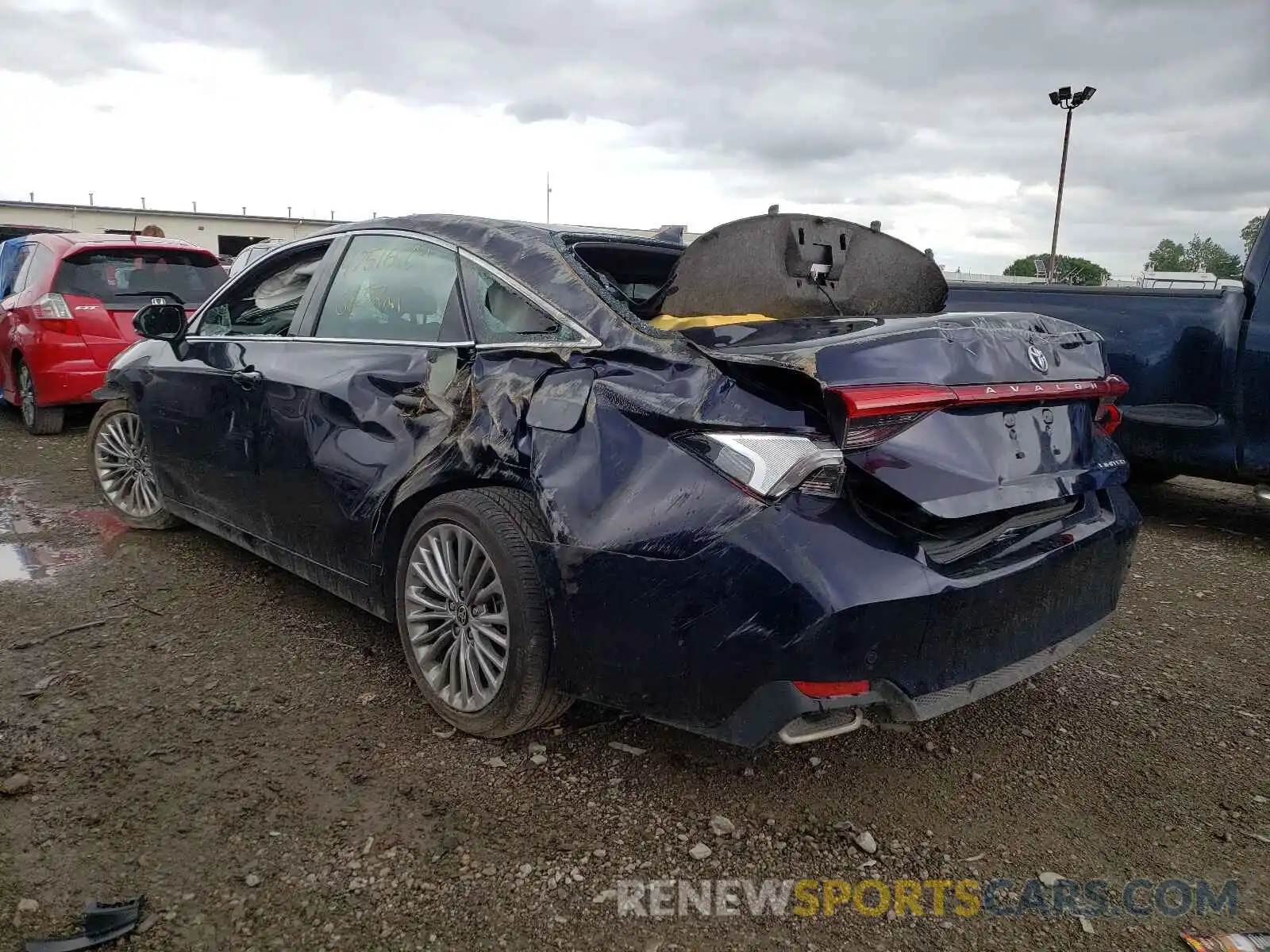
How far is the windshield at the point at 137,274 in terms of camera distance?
7.34 m

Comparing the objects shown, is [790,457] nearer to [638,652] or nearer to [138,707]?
[638,652]

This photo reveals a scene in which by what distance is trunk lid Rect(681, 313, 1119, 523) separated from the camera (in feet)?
7.23

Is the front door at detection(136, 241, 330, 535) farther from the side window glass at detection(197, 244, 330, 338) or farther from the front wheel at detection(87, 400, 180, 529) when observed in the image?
the front wheel at detection(87, 400, 180, 529)

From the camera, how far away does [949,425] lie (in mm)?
2301

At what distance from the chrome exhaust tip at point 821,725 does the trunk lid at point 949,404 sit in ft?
1.50

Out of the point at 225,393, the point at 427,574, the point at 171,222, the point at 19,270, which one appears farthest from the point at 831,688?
the point at 171,222

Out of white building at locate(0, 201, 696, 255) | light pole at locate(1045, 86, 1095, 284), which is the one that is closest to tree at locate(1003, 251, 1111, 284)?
light pole at locate(1045, 86, 1095, 284)

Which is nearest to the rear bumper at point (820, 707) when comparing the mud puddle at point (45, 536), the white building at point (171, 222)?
the mud puddle at point (45, 536)

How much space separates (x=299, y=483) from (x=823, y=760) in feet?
6.58

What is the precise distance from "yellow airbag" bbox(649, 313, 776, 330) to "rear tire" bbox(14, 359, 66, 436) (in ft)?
21.4

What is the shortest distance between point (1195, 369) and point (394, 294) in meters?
4.39

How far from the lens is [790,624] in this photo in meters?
2.10

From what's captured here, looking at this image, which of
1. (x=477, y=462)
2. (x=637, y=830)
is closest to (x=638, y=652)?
(x=637, y=830)

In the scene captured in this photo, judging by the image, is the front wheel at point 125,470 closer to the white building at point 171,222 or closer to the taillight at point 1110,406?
the taillight at point 1110,406
